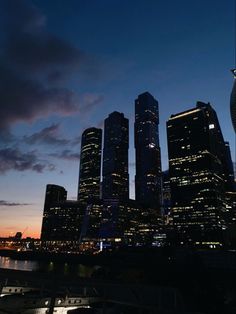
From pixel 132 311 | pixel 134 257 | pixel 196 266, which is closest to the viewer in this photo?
pixel 132 311

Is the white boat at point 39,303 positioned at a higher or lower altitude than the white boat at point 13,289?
lower

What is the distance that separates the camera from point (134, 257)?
6457 inches

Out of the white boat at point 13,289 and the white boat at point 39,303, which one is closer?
the white boat at point 39,303

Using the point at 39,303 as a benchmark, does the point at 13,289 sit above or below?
above

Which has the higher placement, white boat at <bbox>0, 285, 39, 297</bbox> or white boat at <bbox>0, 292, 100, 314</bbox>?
white boat at <bbox>0, 285, 39, 297</bbox>

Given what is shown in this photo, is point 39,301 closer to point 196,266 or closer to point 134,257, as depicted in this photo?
point 196,266

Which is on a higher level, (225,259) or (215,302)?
(225,259)

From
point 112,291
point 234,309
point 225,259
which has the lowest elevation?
point 234,309

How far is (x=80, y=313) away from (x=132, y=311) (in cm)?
399

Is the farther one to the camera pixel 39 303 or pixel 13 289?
pixel 13 289

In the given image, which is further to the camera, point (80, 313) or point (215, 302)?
point (215, 302)

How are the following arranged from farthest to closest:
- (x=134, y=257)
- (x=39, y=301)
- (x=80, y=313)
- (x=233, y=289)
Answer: (x=134, y=257), (x=233, y=289), (x=80, y=313), (x=39, y=301)

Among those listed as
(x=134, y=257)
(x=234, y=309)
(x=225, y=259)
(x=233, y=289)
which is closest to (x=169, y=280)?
(x=233, y=289)

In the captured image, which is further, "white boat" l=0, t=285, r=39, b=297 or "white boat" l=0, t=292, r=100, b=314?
"white boat" l=0, t=285, r=39, b=297
